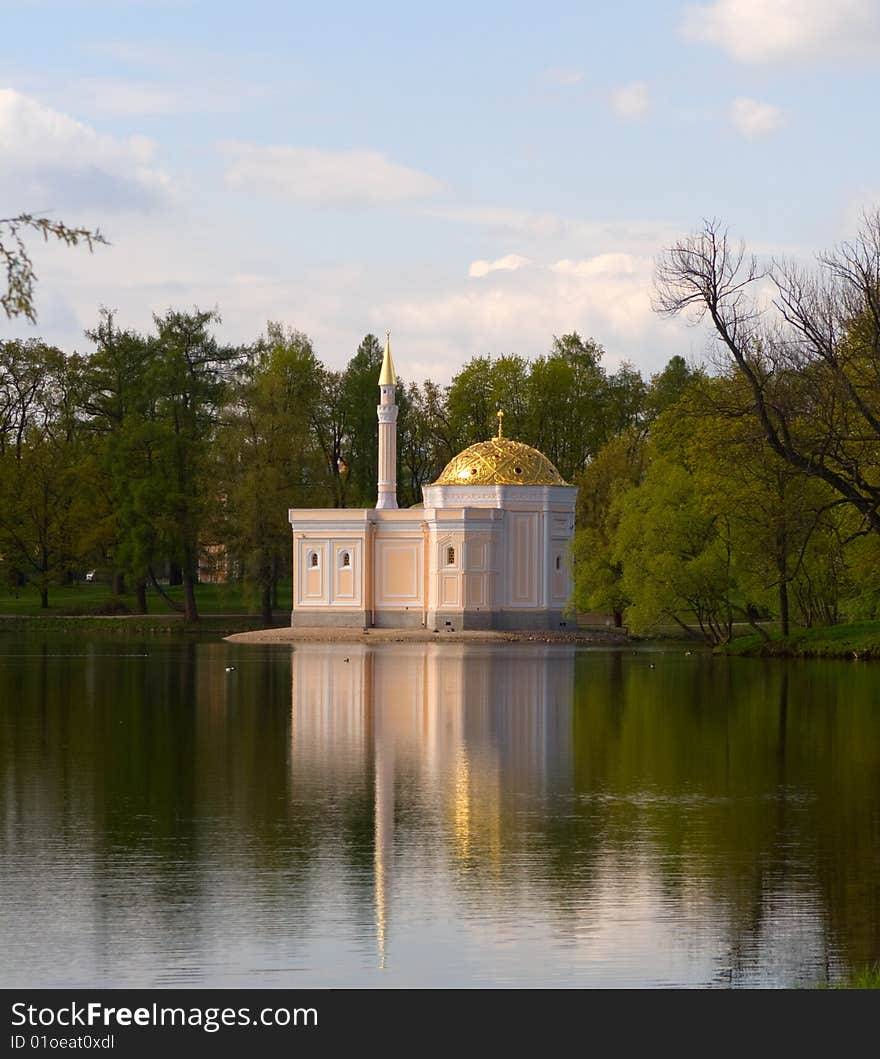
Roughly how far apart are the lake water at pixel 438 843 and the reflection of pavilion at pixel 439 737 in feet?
0.27

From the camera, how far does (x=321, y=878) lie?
13969mm

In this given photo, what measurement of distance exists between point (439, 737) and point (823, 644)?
1006 inches

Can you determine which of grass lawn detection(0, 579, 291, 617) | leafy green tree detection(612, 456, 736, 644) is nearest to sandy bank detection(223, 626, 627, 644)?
grass lawn detection(0, 579, 291, 617)

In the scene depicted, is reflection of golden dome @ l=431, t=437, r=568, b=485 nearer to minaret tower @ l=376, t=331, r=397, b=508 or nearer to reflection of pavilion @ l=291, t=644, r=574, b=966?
minaret tower @ l=376, t=331, r=397, b=508

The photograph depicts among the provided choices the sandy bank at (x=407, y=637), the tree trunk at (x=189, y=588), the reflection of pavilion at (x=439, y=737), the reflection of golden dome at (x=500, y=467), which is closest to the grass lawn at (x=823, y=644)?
the reflection of pavilion at (x=439, y=737)

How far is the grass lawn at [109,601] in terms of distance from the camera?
7750 cm

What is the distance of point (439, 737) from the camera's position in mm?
25031

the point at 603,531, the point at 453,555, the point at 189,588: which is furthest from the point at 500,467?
the point at 189,588

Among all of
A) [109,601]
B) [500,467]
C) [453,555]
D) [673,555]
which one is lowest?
[109,601]

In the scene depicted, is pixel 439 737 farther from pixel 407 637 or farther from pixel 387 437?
pixel 387 437

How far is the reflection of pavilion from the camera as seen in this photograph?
17.3 meters

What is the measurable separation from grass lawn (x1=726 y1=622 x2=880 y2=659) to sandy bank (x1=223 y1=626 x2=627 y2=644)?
509 inches

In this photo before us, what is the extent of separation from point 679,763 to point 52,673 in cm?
2266
